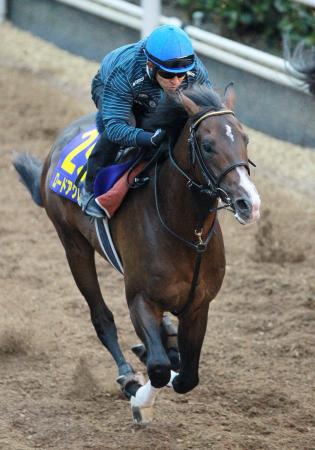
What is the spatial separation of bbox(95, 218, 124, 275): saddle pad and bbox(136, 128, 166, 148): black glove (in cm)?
66

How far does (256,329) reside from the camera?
22.5 ft

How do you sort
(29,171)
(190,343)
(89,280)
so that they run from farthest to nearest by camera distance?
(29,171)
(89,280)
(190,343)

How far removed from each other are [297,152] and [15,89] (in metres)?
3.62

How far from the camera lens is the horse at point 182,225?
4.46 m

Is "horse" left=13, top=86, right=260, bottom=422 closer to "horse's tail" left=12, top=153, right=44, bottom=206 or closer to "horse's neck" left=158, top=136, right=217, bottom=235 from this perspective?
"horse's neck" left=158, top=136, right=217, bottom=235

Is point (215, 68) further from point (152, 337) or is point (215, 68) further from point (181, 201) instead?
point (152, 337)

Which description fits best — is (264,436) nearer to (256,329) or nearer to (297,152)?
(256,329)

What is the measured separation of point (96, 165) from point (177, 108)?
0.87 m

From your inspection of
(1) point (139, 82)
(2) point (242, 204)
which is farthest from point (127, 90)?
(2) point (242, 204)

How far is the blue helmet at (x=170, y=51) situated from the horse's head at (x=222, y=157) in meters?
0.24

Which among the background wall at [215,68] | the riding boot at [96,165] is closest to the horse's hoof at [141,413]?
the riding boot at [96,165]

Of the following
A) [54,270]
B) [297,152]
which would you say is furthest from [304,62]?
[54,270]

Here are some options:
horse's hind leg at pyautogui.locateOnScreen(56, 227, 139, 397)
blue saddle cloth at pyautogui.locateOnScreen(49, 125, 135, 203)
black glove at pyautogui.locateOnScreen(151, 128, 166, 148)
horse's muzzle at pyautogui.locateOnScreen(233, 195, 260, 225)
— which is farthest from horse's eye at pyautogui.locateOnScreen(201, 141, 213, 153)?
horse's hind leg at pyautogui.locateOnScreen(56, 227, 139, 397)

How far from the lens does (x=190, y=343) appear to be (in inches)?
208
